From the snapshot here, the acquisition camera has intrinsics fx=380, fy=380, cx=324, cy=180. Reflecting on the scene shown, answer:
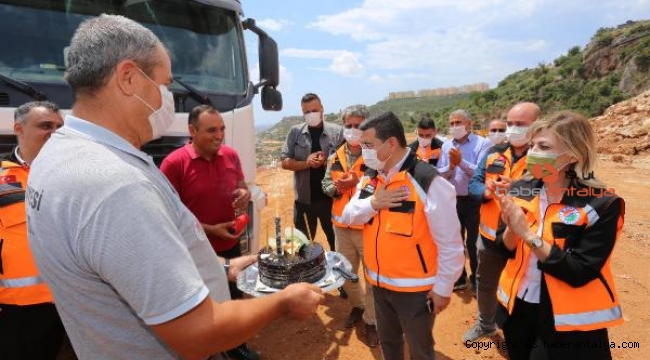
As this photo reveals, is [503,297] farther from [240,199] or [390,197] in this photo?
[240,199]

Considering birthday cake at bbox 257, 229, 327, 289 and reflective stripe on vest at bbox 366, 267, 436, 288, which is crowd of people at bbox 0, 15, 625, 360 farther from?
birthday cake at bbox 257, 229, 327, 289

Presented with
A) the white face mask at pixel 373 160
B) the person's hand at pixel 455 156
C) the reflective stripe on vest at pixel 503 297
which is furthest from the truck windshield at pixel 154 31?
the reflective stripe on vest at pixel 503 297

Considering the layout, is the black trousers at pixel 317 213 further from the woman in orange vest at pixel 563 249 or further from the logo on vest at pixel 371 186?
the woman in orange vest at pixel 563 249

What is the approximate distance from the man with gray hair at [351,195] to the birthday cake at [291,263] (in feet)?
6.09

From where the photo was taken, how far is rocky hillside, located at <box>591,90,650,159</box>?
14289 mm

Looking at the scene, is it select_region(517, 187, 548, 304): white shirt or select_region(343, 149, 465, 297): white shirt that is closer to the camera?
select_region(517, 187, 548, 304): white shirt

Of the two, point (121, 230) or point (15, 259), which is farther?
point (15, 259)

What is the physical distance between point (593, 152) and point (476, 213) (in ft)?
8.24

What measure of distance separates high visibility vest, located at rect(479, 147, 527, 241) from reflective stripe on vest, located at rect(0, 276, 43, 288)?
11.8 feet

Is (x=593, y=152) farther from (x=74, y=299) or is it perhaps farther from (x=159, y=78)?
(x=74, y=299)

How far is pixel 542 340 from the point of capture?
228cm

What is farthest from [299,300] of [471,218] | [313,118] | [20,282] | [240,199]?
[471,218]

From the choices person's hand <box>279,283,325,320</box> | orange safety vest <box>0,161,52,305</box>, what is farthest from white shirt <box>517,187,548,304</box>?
orange safety vest <box>0,161,52,305</box>

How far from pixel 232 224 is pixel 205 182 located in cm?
43
